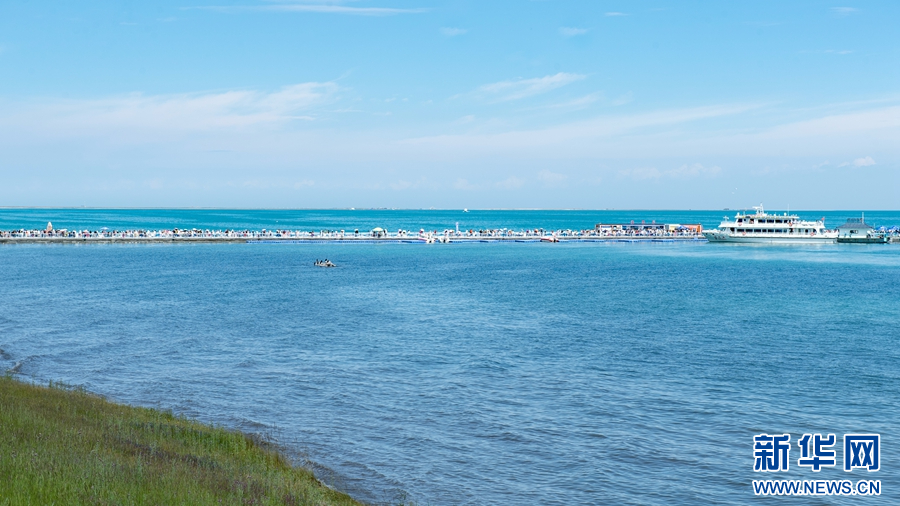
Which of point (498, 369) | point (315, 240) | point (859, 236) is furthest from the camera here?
point (315, 240)

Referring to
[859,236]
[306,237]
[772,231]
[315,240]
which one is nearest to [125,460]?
[306,237]

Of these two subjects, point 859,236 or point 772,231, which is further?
point 859,236

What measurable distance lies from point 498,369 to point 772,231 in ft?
400

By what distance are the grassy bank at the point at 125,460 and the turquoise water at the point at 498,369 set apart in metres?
2.17

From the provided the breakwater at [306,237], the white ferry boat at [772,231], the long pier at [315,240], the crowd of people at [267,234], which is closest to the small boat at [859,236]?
the white ferry boat at [772,231]

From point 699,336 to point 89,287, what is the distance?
50343mm

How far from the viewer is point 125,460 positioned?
49.8ft

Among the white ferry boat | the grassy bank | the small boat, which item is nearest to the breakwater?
the white ferry boat

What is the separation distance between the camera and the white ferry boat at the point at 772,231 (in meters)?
136

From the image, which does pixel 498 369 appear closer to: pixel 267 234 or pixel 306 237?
pixel 306 237

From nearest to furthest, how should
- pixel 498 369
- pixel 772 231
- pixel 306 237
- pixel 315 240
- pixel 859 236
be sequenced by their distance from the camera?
1. pixel 498 369
2. pixel 772 231
3. pixel 859 236
4. pixel 306 237
5. pixel 315 240

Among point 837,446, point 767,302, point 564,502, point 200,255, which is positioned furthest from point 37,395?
point 200,255

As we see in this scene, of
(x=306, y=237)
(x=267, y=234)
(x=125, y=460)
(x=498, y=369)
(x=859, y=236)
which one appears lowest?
(x=498, y=369)

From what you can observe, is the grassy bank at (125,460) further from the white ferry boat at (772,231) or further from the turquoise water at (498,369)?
the white ferry boat at (772,231)
